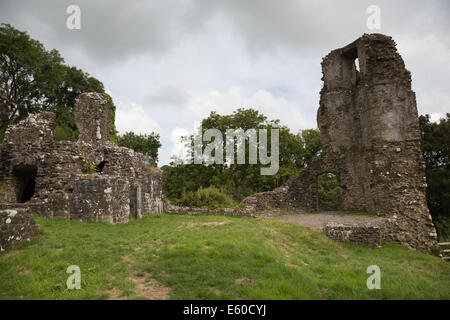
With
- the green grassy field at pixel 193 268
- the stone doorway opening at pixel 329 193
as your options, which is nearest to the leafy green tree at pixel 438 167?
the stone doorway opening at pixel 329 193

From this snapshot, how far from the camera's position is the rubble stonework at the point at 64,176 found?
10602 mm

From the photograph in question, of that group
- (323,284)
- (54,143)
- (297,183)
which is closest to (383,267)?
(323,284)

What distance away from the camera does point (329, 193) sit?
99.2ft

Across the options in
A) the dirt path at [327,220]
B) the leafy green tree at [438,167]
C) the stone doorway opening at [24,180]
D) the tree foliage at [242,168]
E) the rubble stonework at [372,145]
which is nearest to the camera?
the stone doorway opening at [24,180]

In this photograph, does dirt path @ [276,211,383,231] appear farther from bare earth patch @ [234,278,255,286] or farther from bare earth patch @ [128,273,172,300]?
bare earth patch @ [128,273,172,300]

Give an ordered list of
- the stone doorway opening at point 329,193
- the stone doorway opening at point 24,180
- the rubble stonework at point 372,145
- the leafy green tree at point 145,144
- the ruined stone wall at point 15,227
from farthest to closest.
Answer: the leafy green tree at point 145,144 → the stone doorway opening at point 329,193 → the rubble stonework at point 372,145 → the stone doorway opening at point 24,180 → the ruined stone wall at point 15,227

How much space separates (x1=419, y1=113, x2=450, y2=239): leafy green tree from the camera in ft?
73.1

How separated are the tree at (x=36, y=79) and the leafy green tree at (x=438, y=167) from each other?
31407mm

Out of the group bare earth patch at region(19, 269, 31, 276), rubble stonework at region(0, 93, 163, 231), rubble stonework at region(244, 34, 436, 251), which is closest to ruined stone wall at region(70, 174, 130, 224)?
rubble stonework at region(0, 93, 163, 231)

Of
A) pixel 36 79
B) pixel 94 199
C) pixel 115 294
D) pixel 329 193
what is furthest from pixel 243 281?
pixel 36 79

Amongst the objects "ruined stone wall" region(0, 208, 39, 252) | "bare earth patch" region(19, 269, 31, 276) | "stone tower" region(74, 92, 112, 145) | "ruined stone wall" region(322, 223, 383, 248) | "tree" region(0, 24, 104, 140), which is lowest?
"ruined stone wall" region(322, 223, 383, 248)

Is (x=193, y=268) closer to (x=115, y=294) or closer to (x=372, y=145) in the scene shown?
(x=115, y=294)

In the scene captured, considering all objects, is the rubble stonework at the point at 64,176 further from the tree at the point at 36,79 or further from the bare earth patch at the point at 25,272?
the tree at the point at 36,79

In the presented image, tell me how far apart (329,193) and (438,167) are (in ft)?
31.8
